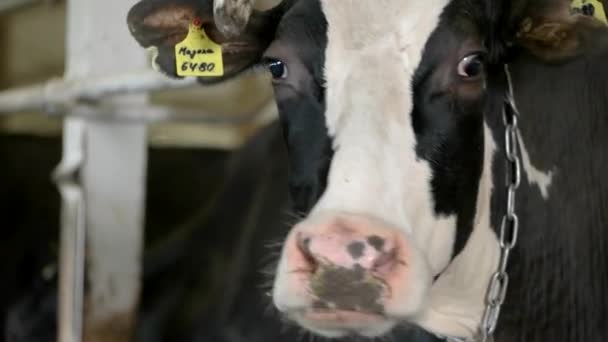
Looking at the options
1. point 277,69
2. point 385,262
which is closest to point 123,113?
point 277,69

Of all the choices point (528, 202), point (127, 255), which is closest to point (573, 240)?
point (528, 202)

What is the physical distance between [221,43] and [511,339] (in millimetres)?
793

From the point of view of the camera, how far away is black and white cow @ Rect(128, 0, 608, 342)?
1373mm

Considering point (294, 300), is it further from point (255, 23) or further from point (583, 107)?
point (583, 107)

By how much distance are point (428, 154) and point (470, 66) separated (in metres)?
0.17

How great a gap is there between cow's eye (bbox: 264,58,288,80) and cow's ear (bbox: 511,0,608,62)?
0.41 meters

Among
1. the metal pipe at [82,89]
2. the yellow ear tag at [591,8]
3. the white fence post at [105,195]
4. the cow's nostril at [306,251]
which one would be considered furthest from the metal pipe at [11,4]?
the cow's nostril at [306,251]

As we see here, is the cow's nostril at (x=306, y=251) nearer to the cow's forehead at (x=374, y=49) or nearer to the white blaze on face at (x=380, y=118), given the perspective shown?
the white blaze on face at (x=380, y=118)

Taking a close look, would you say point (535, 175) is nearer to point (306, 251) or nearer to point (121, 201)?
point (306, 251)

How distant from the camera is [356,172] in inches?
55.4

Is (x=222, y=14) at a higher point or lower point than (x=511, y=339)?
higher

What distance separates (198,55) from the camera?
6.06 feet

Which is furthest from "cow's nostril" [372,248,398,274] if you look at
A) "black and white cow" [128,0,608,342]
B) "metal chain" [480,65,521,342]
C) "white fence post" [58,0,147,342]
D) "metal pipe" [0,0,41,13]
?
"metal pipe" [0,0,41,13]

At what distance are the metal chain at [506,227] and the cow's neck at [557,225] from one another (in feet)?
0.11
